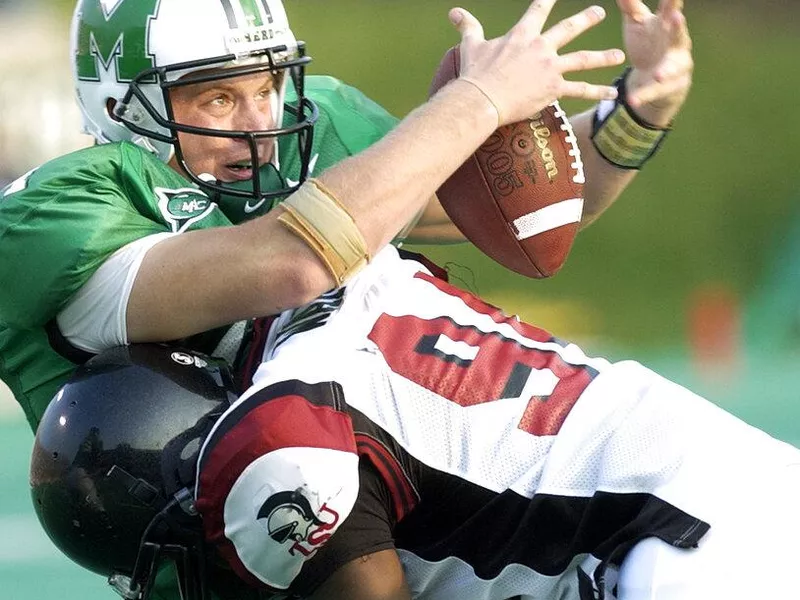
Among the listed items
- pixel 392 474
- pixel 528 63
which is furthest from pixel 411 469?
pixel 528 63

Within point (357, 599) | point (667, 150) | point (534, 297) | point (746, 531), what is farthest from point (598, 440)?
point (667, 150)

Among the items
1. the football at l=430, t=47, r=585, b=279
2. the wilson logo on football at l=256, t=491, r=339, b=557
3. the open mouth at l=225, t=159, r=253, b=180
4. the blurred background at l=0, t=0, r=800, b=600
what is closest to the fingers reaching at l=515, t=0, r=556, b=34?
the football at l=430, t=47, r=585, b=279

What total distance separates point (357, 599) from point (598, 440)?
12.9 inches

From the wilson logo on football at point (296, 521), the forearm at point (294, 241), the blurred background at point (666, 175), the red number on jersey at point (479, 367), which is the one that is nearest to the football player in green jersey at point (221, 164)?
the forearm at point (294, 241)

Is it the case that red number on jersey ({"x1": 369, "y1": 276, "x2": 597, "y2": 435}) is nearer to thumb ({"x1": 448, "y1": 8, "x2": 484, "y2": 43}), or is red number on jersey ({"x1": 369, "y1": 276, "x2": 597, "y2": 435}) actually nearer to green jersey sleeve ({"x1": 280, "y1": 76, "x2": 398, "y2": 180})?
thumb ({"x1": 448, "y1": 8, "x2": 484, "y2": 43})

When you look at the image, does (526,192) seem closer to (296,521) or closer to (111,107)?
(296,521)

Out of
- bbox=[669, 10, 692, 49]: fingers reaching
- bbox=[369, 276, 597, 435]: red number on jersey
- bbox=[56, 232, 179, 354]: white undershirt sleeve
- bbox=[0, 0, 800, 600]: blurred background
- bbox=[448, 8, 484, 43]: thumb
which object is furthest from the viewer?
bbox=[0, 0, 800, 600]: blurred background

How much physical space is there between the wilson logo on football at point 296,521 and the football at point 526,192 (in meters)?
0.54

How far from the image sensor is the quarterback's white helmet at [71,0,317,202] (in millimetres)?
1878

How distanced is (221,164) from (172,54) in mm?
180

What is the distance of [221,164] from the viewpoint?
6.38 ft

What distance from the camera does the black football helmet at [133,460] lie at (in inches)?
60.9

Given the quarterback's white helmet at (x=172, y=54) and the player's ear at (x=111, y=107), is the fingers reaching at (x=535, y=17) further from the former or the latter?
the player's ear at (x=111, y=107)

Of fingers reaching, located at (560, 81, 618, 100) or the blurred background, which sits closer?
fingers reaching, located at (560, 81, 618, 100)
